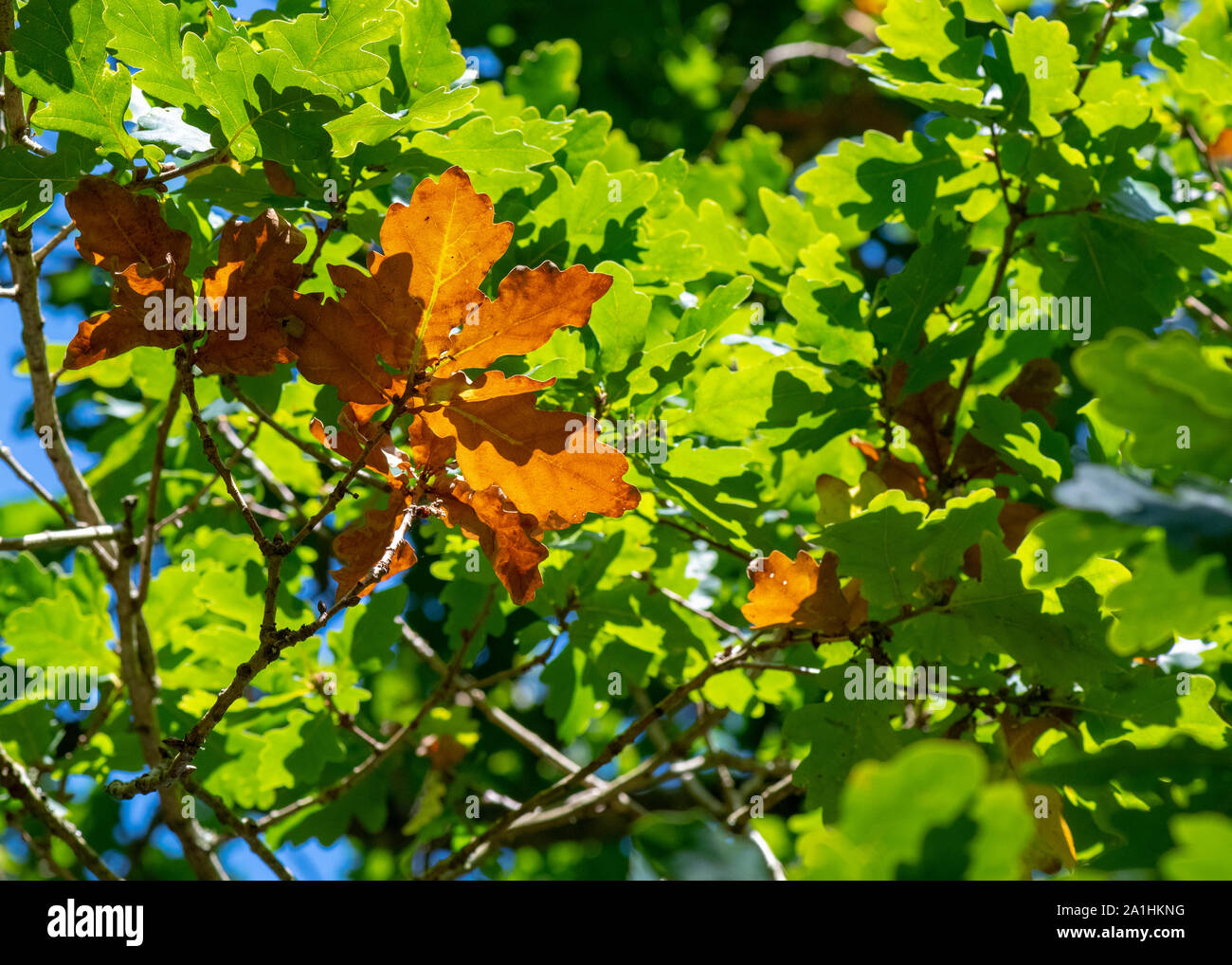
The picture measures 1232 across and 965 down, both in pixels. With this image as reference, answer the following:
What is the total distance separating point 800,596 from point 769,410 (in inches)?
17.4

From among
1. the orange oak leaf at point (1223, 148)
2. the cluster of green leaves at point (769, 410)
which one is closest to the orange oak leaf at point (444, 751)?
the cluster of green leaves at point (769, 410)

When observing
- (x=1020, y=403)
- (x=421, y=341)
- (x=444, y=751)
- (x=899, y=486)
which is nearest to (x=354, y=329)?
(x=421, y=341)

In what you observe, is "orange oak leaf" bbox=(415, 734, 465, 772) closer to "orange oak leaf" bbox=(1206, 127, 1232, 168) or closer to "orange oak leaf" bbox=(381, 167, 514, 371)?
"orange oak leaf" bbox=(381, 167, 514, 371)

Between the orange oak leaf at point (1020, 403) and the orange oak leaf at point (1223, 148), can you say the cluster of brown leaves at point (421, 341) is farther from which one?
the orange oak leaf at point (1223, 148)

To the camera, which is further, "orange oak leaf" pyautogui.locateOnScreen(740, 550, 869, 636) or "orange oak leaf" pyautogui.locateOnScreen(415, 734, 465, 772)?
"orange oak leaf" pyautogui.locateOnScreen(415, 734, 465, 772)

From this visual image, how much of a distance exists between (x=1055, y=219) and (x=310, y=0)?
5.27ft

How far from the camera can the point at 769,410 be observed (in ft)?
6.79

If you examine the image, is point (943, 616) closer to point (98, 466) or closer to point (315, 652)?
point (315, 652)

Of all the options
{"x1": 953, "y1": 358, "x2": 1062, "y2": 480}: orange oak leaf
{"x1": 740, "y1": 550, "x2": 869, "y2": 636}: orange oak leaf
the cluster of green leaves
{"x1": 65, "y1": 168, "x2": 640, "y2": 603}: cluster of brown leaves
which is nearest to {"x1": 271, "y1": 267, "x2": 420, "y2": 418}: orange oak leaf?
{"x1": 65, "y1": 168, "x2": 640, "y2": 603}: cluster of brown leaves

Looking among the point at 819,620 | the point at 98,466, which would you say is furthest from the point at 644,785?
the point at 98,466

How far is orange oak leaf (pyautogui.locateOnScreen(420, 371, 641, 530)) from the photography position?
153 cm

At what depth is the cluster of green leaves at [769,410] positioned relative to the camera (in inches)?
64.6

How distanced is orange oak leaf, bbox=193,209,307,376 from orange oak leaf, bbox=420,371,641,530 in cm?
26

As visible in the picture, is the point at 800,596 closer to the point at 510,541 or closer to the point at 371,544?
the point at 510,541
